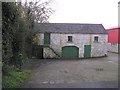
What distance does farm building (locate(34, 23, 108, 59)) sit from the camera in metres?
35.6

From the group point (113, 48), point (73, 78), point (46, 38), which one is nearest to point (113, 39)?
point (113, 48)

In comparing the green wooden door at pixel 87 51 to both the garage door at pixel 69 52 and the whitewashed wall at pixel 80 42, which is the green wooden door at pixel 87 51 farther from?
the garage door at pixel 69 52

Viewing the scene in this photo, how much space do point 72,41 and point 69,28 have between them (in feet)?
7.95

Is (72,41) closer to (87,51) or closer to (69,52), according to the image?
(69,52)

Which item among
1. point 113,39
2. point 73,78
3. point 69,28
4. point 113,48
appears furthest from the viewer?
point 113,39

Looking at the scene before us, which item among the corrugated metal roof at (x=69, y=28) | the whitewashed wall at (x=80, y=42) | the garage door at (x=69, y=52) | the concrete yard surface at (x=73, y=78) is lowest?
the concrete yard surface at (x=73, y=78)

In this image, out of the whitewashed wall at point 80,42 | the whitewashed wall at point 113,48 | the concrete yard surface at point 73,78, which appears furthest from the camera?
the whitewashed wall at point 113,48

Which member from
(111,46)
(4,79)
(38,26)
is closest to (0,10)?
(4,79)

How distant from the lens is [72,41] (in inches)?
1417

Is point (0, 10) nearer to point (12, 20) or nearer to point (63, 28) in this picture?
point (12, 20)

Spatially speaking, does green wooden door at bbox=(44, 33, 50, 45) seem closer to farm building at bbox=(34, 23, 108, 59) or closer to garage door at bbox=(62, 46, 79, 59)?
farm building at bbox=(34, 23, 108, 59)

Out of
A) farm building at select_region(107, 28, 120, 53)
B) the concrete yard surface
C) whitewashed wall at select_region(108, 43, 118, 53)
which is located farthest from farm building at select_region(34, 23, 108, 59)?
the concrete yard surface

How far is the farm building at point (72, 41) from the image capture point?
117ft

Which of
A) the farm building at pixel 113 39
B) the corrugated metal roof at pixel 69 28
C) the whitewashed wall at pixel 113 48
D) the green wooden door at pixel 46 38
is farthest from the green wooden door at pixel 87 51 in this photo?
the farm building at pixel 113 39
